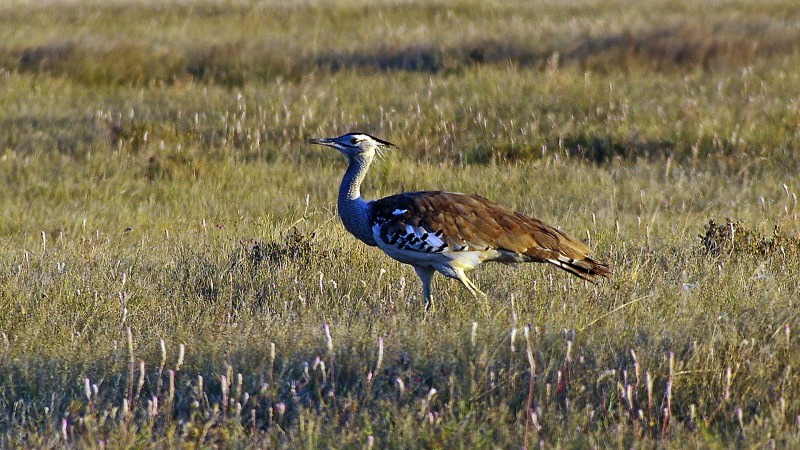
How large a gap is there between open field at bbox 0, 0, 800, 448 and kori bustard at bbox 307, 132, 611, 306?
0.79 feet

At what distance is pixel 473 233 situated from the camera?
5758 mm

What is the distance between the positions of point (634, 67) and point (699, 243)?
6772mm

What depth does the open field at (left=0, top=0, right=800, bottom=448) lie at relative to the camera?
4348 mm

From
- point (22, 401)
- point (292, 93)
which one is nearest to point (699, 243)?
point (22, 401)

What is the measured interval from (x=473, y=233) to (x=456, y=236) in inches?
4.2

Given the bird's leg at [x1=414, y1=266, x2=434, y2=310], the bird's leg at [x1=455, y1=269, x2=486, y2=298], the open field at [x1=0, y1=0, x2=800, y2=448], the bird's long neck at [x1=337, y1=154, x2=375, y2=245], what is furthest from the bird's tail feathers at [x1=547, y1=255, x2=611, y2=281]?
the bird's long neck at [x1=337, y1=154, x2=375, y2=245]

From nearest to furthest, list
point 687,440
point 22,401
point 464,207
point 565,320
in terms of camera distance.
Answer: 1. point 687,440
2. point 22,401
3. point 565,320
4. point 464,207

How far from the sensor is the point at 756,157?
34.7 ft

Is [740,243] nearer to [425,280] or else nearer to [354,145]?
[425,280]

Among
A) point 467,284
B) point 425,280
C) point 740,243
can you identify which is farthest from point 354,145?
point 740,243

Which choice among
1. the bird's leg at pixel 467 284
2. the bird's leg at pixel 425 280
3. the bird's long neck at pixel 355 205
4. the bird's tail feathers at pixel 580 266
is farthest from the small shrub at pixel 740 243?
the bird's long neck at pixel 355 205

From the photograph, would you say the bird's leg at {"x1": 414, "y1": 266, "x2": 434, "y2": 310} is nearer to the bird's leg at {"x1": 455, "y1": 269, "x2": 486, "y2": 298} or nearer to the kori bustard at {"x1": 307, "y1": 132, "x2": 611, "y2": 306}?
the kori bustard at {"x1": 307, "y1": 132, "x2": 611, "y2": 306}

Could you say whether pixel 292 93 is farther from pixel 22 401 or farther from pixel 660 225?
pixel 22 401

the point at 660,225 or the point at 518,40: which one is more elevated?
the point at 518,40
